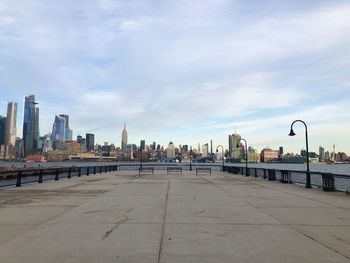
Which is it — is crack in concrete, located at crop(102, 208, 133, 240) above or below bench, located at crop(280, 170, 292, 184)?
below

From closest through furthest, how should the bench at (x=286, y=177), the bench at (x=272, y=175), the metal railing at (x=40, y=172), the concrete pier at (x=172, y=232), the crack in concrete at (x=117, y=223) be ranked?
the concrete pier at (x=172, y=232) → the crack in concrete at (x=117, y=223) → the metal railing at (x=40, y=172) → the bench at (x=286, y=177) → the bench at (x=272, y=175)

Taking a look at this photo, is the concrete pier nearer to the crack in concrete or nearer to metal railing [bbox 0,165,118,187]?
the crack in concrete

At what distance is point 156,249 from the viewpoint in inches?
307

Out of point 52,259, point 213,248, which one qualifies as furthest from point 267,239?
point 52,259

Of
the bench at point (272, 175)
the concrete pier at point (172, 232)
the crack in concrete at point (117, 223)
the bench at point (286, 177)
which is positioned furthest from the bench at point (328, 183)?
the crack in concrete at point (117, 223)

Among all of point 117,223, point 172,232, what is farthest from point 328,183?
point 172,232

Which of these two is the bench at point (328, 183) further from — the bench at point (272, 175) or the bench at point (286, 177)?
the bench at point (272, 175)

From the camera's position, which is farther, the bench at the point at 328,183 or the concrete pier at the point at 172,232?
the bench at the point at 328,183

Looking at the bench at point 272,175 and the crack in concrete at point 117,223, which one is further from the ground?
the bench at point 272,175

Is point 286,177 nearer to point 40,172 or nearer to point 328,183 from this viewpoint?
point 328,183

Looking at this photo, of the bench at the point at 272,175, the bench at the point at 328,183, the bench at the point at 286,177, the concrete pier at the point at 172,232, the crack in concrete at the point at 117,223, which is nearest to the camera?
the concrete pier at the point at 172,232

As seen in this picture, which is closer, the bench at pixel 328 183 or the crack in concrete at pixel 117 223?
the crack in concrete at pixel 117 223

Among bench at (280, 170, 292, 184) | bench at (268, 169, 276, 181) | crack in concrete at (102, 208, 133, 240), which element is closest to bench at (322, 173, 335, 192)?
bench at (280, 170, 292, 184)

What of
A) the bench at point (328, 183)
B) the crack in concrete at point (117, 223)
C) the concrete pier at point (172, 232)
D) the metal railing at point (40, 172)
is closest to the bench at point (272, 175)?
the bench at point (328, 183)
